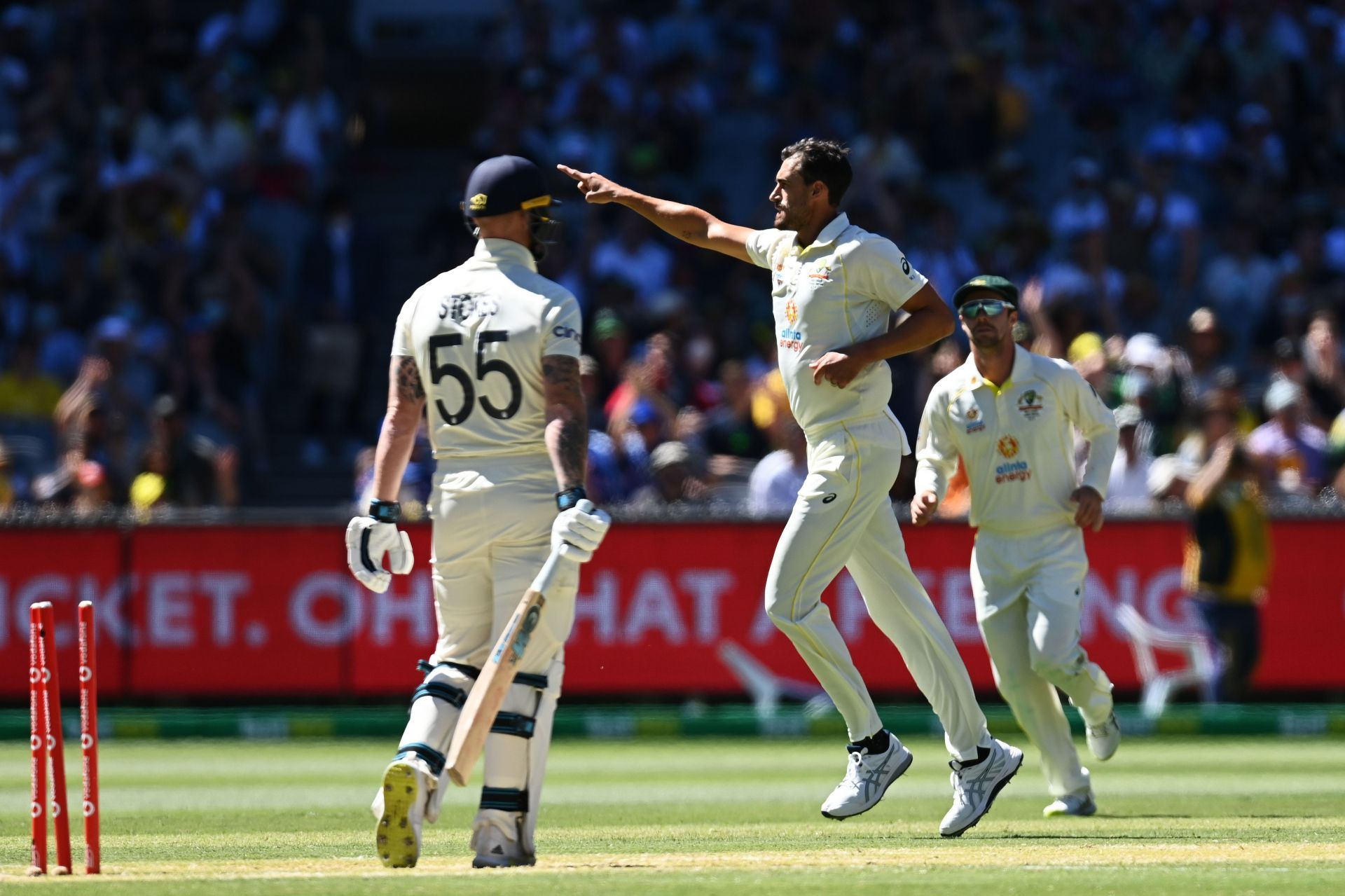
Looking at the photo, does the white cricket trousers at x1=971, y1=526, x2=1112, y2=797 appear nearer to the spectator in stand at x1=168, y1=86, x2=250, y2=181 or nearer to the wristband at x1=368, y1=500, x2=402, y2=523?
the wristband at x1=368, y1=500, x2=402, y2=523

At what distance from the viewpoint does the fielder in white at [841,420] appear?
743 cm

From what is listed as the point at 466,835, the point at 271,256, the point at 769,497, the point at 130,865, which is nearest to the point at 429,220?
the point at 271,256

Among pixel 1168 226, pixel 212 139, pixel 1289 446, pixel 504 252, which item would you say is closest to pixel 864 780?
pixel 504 252

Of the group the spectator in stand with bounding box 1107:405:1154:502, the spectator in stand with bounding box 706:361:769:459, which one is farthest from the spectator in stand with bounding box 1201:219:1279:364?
the spectator in stand with bounding box 706:361:769:459

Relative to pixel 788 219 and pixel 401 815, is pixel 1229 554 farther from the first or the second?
pixel 401 815

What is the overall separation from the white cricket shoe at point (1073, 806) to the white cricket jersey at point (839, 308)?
1766mm

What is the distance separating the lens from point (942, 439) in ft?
28.3

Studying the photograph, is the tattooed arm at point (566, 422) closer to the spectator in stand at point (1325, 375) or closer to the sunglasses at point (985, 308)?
the sunglasses at point (985, 308)

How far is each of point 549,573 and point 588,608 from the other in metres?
7.37

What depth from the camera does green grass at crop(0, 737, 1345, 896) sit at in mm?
5934

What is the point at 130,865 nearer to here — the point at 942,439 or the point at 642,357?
the point at 942,439

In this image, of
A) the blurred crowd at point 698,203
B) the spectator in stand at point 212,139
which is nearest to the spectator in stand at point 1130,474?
the blurred crowd at point 698,203

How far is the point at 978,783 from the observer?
771 centimetres

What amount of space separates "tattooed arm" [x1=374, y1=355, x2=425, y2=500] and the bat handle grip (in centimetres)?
68
